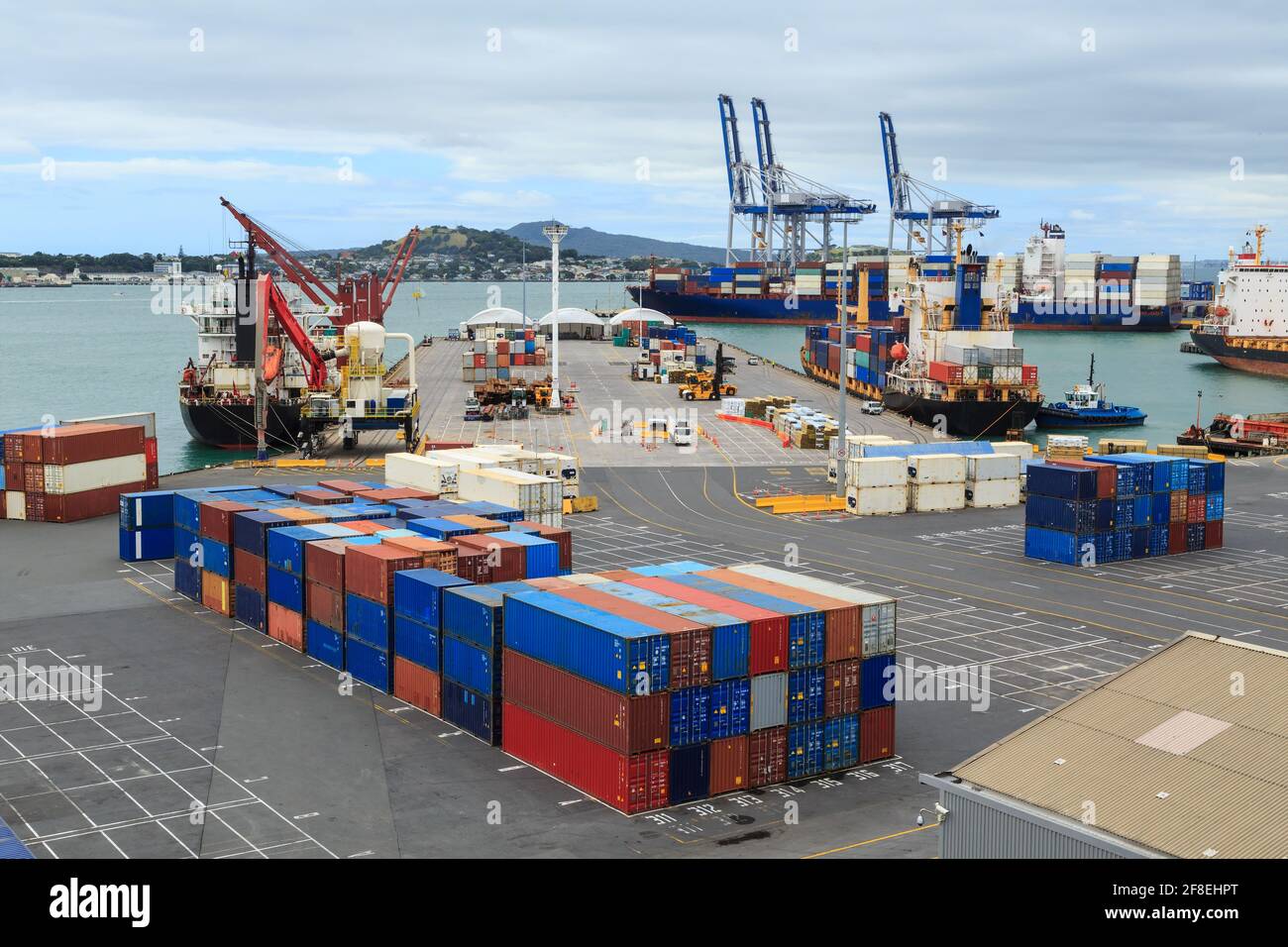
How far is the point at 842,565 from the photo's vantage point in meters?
60.7

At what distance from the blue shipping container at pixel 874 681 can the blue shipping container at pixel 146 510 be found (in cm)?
3891

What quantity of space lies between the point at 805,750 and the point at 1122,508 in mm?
35086

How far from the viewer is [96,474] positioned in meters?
73.6

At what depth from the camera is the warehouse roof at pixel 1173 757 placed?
22.7 m

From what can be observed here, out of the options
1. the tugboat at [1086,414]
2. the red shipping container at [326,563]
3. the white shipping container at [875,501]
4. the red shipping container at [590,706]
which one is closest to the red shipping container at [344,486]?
the red shipping container at [326,563]

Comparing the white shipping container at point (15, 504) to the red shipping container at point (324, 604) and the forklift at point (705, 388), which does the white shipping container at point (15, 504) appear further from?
the forklift at point (705, 388)

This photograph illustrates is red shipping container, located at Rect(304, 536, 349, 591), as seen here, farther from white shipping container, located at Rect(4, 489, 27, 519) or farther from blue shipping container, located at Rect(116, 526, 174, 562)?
white shipping container, located at Rect(4, 489, 27, 519)

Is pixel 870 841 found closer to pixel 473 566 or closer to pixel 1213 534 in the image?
pixel 473 566

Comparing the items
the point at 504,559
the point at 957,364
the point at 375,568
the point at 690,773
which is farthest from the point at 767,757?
the point at 957,364

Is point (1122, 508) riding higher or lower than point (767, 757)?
higher

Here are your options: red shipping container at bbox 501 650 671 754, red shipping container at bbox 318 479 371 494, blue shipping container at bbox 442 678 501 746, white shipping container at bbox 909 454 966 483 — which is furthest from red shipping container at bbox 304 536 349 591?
white shipping container at bbox 909 454 966 483

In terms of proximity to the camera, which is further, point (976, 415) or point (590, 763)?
point (976, 415)
